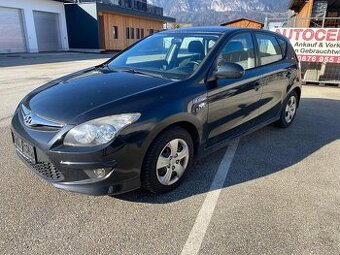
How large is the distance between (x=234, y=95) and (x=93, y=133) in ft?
6.18

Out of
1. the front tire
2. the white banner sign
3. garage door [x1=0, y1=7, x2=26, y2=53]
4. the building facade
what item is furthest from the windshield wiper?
the building facade

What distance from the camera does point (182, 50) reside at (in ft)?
12.6

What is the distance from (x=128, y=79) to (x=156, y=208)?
1376 mm

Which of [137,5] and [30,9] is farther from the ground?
[137,5]

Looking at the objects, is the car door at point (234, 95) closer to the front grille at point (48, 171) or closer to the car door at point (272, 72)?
the car door at point (272, 72)

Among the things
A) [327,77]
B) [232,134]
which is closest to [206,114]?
[232,134]

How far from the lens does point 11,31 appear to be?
872 inches

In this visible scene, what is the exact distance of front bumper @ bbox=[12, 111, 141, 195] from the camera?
8.38ft

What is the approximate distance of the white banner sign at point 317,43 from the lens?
9.17m

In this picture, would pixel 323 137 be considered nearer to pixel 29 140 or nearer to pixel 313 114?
pixel 313 114

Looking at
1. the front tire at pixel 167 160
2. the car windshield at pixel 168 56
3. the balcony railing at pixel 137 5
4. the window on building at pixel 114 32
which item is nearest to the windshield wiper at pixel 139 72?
the car windshield at pixel 168 56

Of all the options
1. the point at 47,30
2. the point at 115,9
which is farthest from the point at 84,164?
the point at 115,9

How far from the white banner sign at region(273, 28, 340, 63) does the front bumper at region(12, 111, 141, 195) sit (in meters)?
8.67

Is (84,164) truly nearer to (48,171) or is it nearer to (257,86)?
(48,171)
